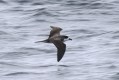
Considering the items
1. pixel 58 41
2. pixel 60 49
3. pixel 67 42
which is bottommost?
pixel 67 42

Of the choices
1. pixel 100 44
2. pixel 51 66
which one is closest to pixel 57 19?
pixel 100 44

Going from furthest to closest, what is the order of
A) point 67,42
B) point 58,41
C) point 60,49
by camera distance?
point 67,42 < point 58,41 < point 60,49

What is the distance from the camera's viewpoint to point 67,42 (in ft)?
71.2

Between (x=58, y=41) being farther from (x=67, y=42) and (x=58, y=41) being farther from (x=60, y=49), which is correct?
(x=67, y=42)

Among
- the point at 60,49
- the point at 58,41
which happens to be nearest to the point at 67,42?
the point at 58,41

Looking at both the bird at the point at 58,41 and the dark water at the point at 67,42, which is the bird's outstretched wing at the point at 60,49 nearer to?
the bird at the point at 58,41

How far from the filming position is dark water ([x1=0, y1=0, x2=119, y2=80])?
18266mm

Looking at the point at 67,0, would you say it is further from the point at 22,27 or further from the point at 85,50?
the point at 85,50

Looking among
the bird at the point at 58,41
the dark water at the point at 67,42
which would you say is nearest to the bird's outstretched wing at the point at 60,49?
the bird at the point at 58,41

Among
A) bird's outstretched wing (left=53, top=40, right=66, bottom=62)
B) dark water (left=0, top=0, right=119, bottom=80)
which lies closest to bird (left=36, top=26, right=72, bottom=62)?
bird's outstretched wing (left=53, top=40, right=66, bottom=62)

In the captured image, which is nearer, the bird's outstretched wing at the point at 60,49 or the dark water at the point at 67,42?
the bird's outstretched wing at the point at 60,49

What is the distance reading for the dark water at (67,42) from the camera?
18.3m

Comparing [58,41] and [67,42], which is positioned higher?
[58,41]

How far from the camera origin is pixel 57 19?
78.6 ft
